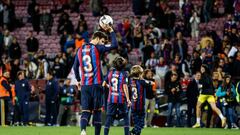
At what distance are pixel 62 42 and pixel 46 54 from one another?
1195 millimetres

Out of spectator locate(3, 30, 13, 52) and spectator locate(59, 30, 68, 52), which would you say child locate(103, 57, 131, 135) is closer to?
spectator locate(59, 30, 68, 52)

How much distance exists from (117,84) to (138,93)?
84.4 inches

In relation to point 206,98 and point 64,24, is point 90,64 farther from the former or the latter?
point 64,24

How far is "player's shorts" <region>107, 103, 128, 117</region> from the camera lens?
19.9 metres

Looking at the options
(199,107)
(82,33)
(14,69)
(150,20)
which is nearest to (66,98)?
(14,69)

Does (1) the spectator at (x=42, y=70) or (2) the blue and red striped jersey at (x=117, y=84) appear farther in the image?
(1) the spectator at (x=42, y=70)

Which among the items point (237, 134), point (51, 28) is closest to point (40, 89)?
point (51, 28)

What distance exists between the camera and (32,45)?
3862cm

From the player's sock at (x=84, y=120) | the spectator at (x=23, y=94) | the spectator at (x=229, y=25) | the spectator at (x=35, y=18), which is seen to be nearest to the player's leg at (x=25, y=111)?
the spectator at (x=23, y=94)

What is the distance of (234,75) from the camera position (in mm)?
32188

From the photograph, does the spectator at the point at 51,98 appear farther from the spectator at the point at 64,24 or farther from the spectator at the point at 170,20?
the spectator at the point at 170,20

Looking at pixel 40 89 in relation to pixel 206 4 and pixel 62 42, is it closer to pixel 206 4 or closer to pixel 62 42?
pixel 62 42

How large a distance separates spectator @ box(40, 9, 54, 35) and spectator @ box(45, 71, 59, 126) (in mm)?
6983

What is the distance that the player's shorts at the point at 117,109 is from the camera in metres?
19.9
